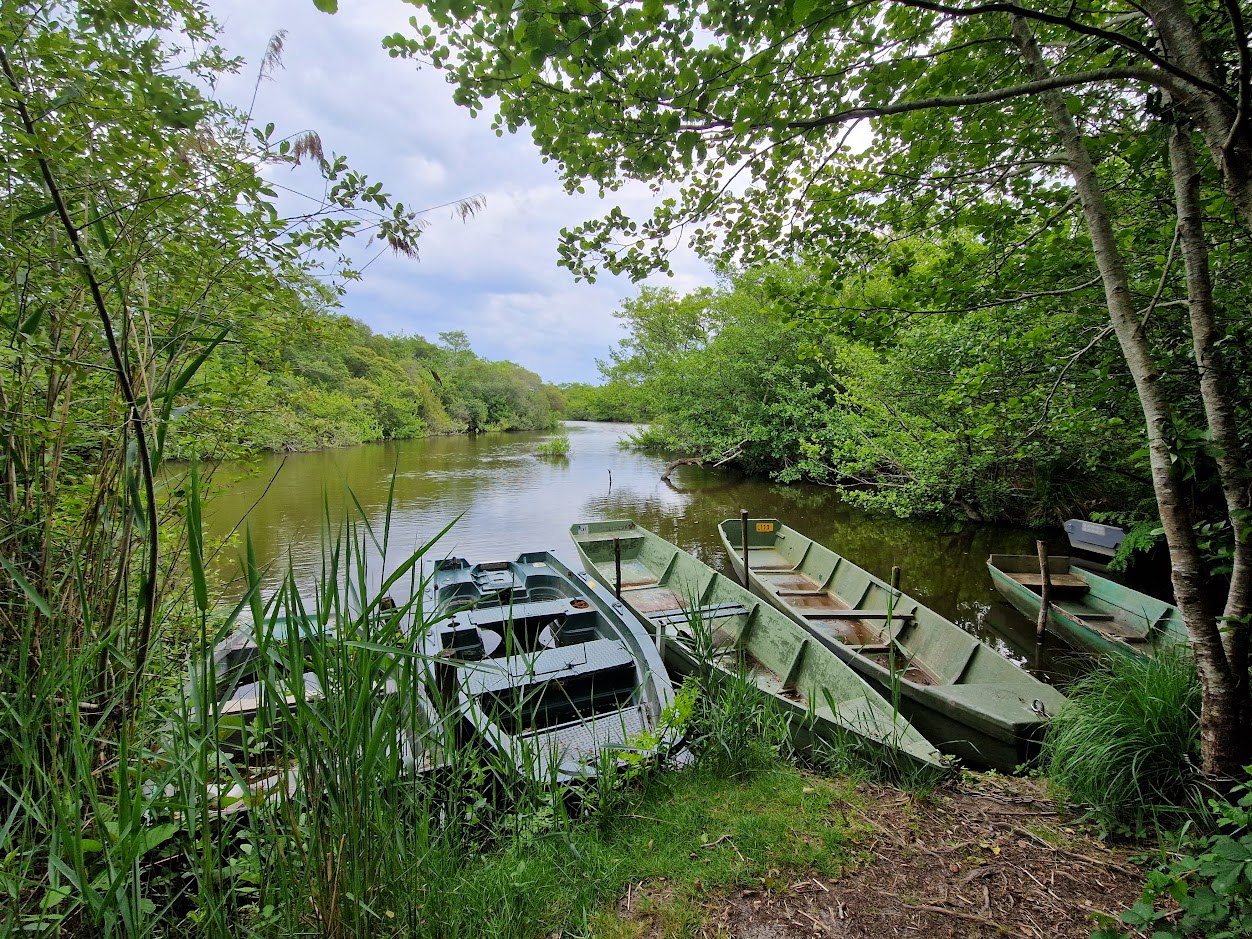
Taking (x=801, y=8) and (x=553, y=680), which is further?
(x=553, y=680)

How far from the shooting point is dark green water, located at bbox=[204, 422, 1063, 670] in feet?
25.7

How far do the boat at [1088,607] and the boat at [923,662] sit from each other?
1621mm

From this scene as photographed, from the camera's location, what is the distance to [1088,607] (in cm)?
642

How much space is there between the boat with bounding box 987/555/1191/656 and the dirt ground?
3982mm

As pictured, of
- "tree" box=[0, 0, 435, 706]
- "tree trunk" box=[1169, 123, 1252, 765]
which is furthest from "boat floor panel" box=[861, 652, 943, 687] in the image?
"tree" box=[0, 0, 435, 706]

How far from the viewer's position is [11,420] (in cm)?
157

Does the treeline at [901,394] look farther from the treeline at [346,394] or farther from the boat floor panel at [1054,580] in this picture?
the treeline at [346,394]

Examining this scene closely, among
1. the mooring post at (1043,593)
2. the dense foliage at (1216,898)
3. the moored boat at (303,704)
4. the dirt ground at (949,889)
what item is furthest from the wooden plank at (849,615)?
the moored boat at (303,704)

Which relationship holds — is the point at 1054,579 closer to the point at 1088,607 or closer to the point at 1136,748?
the point at 1088,607

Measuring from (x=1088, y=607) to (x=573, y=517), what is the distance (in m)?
11.0

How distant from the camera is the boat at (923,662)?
11.3ft

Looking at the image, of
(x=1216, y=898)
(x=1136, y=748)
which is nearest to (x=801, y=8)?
(x=1216, y=898)

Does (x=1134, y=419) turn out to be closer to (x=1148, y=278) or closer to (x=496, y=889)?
(x=1148, y=278)

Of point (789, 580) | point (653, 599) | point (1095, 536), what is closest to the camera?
point (653, 599)
